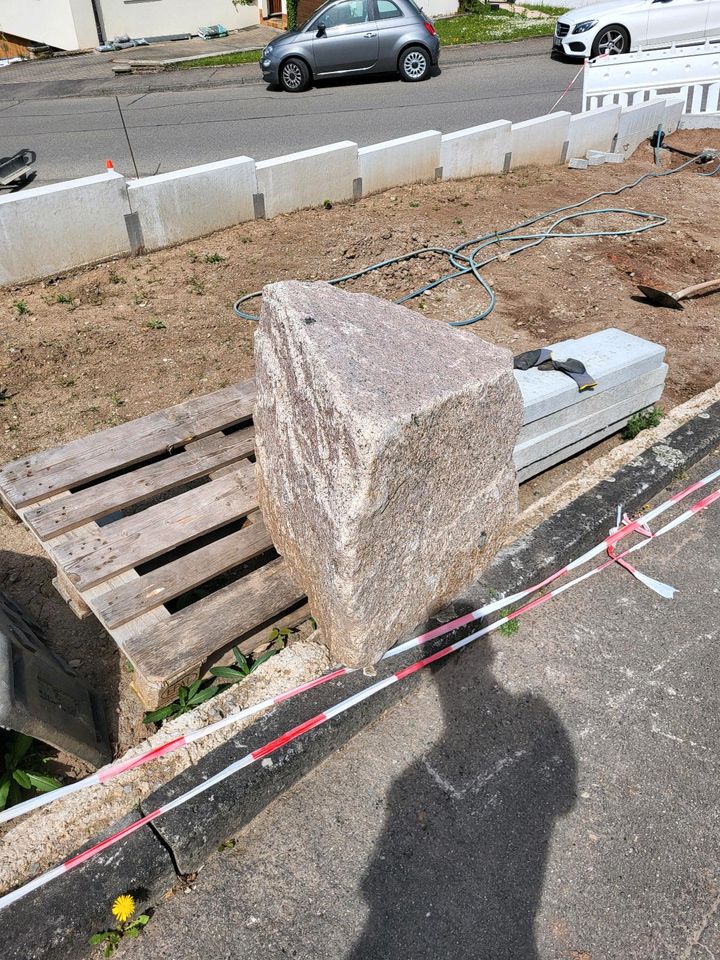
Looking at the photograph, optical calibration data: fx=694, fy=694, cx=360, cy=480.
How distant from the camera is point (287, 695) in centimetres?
265

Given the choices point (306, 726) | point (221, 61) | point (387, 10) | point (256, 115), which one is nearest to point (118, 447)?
point (306, 726)

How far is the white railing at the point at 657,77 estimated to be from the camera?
10109mm

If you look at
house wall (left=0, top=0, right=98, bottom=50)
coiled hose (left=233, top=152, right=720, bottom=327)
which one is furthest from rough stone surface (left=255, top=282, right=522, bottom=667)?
house wall (left=0, top=0, right=98, bottom=50)

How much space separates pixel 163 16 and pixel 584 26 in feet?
37.2

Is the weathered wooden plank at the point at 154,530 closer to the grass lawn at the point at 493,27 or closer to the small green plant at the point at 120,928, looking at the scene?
the small green plant at the point at 120,928

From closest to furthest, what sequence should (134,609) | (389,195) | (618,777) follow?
(618,777), (134,609), (389,195)

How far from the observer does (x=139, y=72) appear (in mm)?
16234

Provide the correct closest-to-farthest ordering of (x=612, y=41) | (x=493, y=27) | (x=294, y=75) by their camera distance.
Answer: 1. (x=294, y=75)
2. (x=612, y=41)
3. (x=493, y=27)

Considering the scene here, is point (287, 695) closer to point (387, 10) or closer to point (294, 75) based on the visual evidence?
point (294, 75)

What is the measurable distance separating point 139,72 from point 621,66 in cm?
1140

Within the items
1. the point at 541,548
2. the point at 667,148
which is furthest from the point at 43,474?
the point at 667,148

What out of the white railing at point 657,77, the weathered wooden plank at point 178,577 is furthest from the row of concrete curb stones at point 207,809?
the white railing at point 657,77

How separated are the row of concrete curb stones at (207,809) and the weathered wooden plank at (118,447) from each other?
1.64 meters

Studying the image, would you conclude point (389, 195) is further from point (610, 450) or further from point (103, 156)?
point (103, 156)
